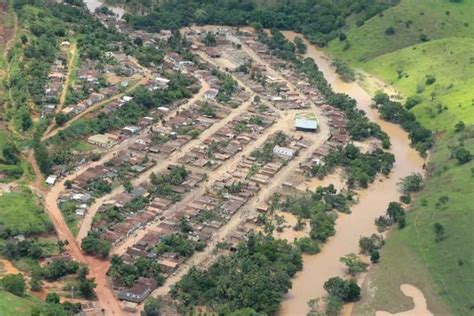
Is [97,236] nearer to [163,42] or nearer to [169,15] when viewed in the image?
[163,42]

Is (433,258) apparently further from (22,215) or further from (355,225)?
(22,215)

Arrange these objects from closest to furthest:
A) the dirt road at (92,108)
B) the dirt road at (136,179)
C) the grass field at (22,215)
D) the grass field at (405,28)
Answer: the grass field at (22,215), the dirt road at (136,179), the dirt road at (92,108), the grass field at (405,28)

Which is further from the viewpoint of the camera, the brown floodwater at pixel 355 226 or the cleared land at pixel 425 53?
the cleared land at pixel 425 53

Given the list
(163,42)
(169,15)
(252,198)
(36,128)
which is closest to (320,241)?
(252,198)

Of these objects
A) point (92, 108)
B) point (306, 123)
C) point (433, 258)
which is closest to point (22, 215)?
point (92, 108)

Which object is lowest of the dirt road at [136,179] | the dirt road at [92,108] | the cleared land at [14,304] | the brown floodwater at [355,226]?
the brown floodwater at [355,226]

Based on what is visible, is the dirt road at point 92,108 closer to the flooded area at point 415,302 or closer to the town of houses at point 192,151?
the town of houses at point 192,151

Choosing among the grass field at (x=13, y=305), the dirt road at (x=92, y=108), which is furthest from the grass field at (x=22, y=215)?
the dirt road at (x=92, y=108)
